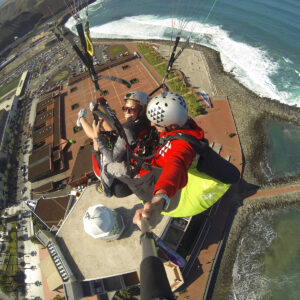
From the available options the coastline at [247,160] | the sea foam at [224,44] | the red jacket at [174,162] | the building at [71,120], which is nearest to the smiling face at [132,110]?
the red jacket at [174,162]

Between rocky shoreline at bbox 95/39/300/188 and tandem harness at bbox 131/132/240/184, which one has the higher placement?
rocky shoreline at bbox 95/39/300/188

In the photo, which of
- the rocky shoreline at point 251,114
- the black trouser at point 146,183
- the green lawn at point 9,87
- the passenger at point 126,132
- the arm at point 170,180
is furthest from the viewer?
the green lawn at point 9,87

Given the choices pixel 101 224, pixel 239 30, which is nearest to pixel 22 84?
pixel 101 224

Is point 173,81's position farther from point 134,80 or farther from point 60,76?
point 60,76

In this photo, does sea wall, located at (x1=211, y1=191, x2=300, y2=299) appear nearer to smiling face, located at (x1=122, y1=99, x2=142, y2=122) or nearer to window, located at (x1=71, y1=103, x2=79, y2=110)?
smiling face, located at (x1=122, y1=99, x2=142, y2=122)

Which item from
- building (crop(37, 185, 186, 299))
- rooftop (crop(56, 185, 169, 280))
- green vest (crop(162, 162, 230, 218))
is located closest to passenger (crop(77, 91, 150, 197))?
green vest (crop(162, 162, 230, 218))

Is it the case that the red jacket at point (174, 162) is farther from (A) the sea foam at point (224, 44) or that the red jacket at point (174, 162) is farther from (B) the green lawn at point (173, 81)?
(A) the sea foam at point (224, 44)

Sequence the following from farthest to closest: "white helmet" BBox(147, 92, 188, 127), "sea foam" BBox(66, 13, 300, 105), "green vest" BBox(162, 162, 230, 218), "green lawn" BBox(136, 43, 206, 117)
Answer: "sea foam" BBox(66, 13, 300, 105)
"green lawn" BBox(136, 43, 206, 117)
"green vest" BBox(162, 162, 230, 218)
"white helmet" BBox(147, 92, 188, 127)
